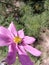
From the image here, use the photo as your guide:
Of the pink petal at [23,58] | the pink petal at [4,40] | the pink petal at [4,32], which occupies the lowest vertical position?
the pink petal at [23,58]

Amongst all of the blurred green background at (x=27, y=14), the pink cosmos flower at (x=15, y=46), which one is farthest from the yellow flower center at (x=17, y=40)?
the blurred green background at (x=27, y=14)

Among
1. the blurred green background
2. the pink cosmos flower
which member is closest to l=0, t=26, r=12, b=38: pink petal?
the pink cosmos flower

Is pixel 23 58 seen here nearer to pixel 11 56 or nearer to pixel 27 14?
pixel 11 56

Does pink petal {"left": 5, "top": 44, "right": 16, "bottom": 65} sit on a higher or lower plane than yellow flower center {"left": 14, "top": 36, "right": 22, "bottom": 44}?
lower

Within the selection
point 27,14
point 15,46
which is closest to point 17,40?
point 15,46

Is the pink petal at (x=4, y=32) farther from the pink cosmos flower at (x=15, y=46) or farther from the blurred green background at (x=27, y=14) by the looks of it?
the blurred green background at (x=27, y=14)

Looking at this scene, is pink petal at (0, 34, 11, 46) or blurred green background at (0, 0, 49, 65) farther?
blurred green background at (0, 0, 49, 65)

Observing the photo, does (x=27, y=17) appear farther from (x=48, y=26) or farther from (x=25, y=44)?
(x=25, y=44)

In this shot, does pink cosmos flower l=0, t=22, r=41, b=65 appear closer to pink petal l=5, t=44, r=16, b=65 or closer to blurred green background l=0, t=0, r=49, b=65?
pink petal l=5, t=44, r=16, b=65

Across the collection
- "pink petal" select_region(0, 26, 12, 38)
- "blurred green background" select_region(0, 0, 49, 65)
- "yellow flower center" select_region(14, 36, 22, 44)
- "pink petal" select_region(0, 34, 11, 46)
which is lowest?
"blurred green background" select_region(0, 0, 49, 65)

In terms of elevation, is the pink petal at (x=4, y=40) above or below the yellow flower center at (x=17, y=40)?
above
